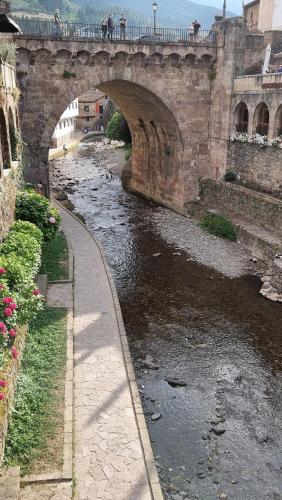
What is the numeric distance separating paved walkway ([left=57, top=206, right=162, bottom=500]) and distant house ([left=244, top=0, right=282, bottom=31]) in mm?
33131

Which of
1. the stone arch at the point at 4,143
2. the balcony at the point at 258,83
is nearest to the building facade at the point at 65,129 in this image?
the balcony at the point at 258,83

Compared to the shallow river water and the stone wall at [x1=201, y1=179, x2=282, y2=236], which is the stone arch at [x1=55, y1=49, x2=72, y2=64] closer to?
the shallow river water

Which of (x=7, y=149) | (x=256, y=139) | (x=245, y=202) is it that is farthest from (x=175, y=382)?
(x=256, y=139)

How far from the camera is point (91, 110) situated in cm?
7800

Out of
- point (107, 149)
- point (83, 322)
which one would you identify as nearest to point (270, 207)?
point (83, 322)

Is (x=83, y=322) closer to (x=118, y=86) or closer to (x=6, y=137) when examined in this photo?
(x=6, y=137)

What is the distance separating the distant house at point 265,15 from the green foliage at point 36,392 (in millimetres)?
36034

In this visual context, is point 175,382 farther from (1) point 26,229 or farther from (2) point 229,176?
(2) point 229,176

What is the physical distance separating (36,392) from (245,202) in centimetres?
1795

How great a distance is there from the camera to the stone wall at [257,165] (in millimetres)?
24750

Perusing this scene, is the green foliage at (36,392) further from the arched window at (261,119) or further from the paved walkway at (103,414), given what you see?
the arched window at (261,119)

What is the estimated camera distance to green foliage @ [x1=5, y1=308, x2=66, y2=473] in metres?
9.65

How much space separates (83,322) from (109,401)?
428 cm

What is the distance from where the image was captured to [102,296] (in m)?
17.5
